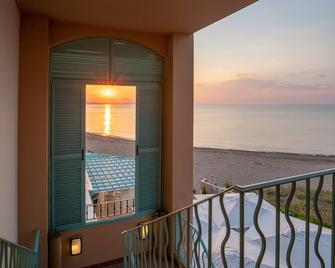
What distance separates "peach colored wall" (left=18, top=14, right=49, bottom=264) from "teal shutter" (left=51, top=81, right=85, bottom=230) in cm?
26

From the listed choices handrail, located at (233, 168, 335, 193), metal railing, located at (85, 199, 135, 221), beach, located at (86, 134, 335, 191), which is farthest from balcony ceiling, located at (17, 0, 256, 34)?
beach, located at (86, 134, 335, 191)

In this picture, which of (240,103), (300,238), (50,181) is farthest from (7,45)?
(240,103)

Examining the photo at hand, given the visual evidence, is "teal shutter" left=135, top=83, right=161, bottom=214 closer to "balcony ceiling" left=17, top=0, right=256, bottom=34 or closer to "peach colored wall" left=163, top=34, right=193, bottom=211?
"peach colored wall" left=163, top=34, right=193, bottom=211

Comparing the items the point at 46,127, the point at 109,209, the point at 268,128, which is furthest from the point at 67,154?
the point at 268,128

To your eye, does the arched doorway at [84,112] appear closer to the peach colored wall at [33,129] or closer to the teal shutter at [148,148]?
the teal shutter at [148,148]

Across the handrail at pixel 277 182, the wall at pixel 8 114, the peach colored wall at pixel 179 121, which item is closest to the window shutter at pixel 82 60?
the wall at pixel 8 114

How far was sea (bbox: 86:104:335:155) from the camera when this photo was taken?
20.7ft

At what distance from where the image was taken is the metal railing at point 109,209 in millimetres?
4078

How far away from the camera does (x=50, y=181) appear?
12.4ft

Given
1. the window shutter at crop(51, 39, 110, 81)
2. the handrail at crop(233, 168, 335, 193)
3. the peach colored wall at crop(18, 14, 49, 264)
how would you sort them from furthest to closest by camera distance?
the window shutter at crop(51, 39, 110, 81), the peach colored wall at crop(18, 14, 49, 264), the handrail at crop(233, 168, 335, 193)

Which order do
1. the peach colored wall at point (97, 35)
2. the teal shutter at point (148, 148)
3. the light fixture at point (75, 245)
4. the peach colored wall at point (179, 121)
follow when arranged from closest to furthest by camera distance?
the peach colored wall at point (97, 35) → the light fixture at point (75, 245) → the peach colored wall at point (179, 121) → the teal shutter at point (148, 148)

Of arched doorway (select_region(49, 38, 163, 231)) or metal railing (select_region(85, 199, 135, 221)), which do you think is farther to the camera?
metal railing (select_region(85, 199, 135, 221))

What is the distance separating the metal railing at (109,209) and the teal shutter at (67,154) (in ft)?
0.43

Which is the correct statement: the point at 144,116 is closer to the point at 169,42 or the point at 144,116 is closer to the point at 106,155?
the point at 106,155
